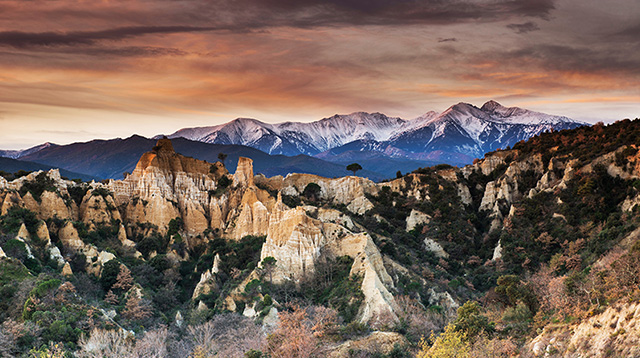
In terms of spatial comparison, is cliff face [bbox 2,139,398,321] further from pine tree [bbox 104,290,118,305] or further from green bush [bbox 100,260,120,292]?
pine tree [bbox 104,290,118,305]

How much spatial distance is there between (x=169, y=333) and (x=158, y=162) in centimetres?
4496

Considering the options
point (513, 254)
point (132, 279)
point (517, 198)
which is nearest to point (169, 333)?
point (132, 279)

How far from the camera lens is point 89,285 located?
62.3m

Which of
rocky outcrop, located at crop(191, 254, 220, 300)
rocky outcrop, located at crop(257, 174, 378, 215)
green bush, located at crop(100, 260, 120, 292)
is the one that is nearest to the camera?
green bush, located at crop(100, 260, 120, 292)

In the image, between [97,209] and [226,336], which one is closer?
[226,336]

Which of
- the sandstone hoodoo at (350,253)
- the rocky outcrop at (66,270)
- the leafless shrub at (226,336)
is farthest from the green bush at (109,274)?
the leafless shrub at (226,336)

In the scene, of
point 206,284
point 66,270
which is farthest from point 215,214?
point 66,270

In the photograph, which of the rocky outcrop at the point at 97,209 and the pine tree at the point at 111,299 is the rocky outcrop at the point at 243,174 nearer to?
the rocky outcrop at the point at 97,209

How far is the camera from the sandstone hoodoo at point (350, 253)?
44.3m

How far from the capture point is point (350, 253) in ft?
216

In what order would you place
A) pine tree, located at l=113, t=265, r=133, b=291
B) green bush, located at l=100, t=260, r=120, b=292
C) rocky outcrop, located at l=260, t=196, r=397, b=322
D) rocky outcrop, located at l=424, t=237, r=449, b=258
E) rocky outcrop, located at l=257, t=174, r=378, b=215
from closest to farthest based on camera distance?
rocky outcrop, located at l=260, t=196, r=397, b=322, pine tree, located at l=113, t=265, r=133, b=291, green bush, located at l=100, t=260, r=120, b=292, rocky outcrop, located at l=424, t=237, r=449, b=258, rocky outcrop, located at l=257, t=174, r=378, b=215

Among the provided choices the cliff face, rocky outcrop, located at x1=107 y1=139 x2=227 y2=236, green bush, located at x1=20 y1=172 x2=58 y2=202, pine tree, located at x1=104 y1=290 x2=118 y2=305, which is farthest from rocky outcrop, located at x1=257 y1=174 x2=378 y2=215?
pine tree, located at x1=104 y1=290 x2=118 y2=305

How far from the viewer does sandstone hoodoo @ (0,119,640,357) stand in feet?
145

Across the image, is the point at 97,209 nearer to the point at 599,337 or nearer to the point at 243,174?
the point at 243,174
